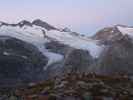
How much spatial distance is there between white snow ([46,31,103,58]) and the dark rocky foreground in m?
75.5

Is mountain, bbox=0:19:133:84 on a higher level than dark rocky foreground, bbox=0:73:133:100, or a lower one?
lower

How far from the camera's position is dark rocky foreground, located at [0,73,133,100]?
30.2 feet

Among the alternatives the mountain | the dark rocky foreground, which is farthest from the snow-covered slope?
the dark rocky foreground

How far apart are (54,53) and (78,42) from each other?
399 inches

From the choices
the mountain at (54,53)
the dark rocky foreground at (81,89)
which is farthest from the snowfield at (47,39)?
the dark rocky foreground at (81,89)

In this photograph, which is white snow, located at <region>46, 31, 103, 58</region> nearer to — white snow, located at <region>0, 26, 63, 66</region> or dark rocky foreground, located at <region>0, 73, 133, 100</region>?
white snow, located at <region>0, 26, 63, 66</region>

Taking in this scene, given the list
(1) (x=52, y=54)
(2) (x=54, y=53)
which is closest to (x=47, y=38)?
(2) (x=54, y=53)

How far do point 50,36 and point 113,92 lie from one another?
9830 centimetres

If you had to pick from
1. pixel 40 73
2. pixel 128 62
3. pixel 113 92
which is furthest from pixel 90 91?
pixel 40 73

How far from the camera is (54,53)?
93250 millimetres

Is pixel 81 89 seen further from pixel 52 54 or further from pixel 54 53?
pixel 54 53

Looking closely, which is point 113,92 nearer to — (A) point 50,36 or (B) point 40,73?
(B) point 40,73

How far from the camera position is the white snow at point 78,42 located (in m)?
91.9

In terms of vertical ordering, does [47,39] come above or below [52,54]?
above
